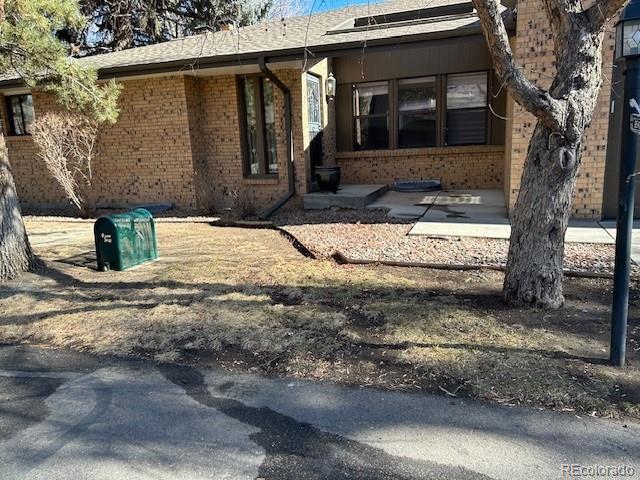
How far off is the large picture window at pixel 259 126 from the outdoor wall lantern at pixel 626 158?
9.05m

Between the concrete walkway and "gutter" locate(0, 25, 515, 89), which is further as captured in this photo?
"gutter" locate(0, 25, 515, 89)

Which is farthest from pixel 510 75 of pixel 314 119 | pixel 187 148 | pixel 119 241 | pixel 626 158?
pixel 187 148

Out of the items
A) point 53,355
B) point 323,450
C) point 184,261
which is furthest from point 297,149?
point 323,450

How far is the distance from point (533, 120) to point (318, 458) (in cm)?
741

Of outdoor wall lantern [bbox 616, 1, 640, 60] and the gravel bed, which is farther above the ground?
outdoor wall lantern [bbox 616, 1, 640, 60]

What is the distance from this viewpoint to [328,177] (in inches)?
436

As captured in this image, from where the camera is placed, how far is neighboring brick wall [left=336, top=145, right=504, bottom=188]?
1241cm

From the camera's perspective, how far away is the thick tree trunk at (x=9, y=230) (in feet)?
20.1

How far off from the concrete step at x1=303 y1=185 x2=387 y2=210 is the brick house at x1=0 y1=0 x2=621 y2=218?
0.47m

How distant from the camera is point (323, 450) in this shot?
2.63m

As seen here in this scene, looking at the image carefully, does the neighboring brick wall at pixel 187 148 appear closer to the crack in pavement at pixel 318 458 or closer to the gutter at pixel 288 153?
the gutter at pixel 288 153

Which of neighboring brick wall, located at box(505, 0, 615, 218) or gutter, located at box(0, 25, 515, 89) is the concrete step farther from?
neighboring brick wall, located at box(505, 0, 615, 218)

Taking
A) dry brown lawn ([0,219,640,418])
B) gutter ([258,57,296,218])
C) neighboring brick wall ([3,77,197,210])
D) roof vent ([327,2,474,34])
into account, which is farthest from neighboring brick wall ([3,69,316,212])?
dry brown lawn ([0,219,640,418])

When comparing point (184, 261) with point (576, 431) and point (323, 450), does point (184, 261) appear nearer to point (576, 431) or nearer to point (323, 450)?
point (323, 450)
